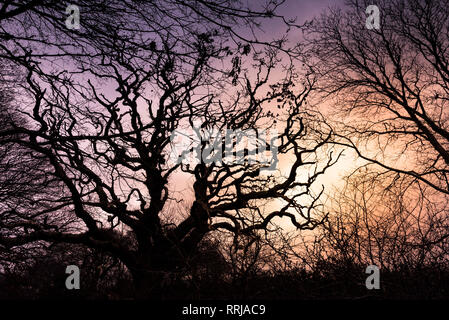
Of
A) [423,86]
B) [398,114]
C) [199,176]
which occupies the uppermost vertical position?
[423,86]

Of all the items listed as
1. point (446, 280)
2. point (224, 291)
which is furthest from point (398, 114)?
point (224, 291)

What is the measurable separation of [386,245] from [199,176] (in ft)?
22.0

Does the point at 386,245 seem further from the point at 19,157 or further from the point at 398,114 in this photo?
the point at 19,157

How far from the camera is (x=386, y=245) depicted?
187 inches
